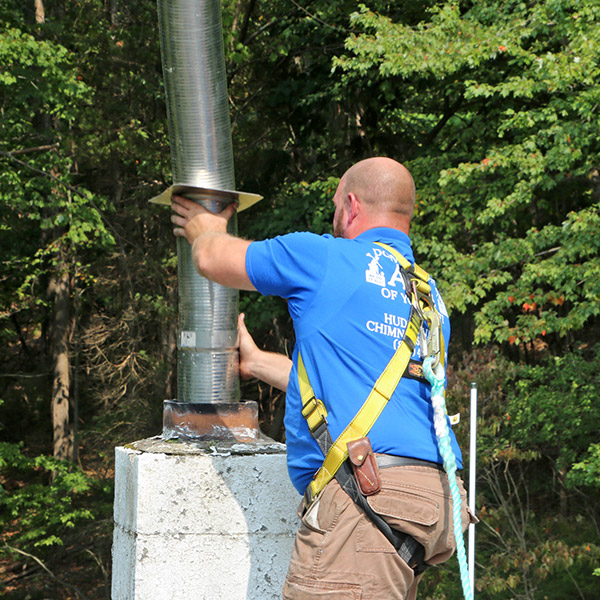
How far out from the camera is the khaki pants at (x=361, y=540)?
1.92 m

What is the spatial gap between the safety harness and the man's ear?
136mm

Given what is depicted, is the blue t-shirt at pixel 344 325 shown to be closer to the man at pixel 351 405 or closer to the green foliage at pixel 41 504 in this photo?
the man at pixel 351 405

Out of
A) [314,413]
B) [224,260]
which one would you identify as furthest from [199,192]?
[314,413]

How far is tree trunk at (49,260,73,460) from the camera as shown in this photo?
17219mm

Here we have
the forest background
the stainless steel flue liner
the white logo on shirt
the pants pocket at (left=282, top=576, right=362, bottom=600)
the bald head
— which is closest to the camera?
the pants pocket at (left=282, top=576, right=362, bottom=600)

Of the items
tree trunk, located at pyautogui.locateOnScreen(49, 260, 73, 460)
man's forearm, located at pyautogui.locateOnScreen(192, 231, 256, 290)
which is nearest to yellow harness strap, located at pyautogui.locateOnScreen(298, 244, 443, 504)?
man's forearm, located at pyautogui.locateOnScreen(192, 231, 256, 290)

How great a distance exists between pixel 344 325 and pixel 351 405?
8.1 inches

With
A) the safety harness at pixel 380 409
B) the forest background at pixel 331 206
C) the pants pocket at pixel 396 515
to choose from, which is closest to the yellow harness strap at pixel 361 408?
the safety harness at pixel 380 409

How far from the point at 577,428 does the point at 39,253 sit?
33.5 feet

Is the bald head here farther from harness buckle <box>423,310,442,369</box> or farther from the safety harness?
harness buckle <box>423,310,442,369</box>

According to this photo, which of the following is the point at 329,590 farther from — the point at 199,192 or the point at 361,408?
the point at 199,192

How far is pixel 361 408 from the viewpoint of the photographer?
1951 millimetres

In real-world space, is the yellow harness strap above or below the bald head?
below

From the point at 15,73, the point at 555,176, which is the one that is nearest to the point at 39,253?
the point at 15,73
